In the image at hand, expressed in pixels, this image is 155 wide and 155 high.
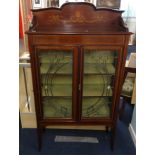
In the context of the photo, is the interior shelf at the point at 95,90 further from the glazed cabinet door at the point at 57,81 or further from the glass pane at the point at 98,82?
the glazed cabinet door at the point at 57,81

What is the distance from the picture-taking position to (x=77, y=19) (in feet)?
5.19

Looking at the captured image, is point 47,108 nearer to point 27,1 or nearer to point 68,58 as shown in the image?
point 68,58

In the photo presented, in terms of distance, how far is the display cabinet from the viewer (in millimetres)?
1399

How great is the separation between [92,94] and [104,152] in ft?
2.32

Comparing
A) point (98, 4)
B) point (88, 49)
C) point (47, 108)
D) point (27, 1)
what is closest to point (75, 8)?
point (88, 49)

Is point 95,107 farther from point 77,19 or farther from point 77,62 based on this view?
point 77,19

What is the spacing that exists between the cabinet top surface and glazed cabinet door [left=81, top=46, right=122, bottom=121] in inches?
9.7

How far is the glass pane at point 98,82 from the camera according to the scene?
1553 millimetres

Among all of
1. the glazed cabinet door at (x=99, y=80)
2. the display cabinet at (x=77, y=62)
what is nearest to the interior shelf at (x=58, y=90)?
the display cabinet at (x=77, y=62)

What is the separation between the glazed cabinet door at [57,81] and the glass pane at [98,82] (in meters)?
0.14

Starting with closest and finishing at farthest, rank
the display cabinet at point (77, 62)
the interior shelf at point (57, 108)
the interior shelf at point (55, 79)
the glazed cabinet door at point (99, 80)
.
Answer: the display cabinet at point (77, 62)
the glazed cabinet door at point (99, 80)
the interior shelf at point (55, 79)
the interior shelf at point (57, 108)

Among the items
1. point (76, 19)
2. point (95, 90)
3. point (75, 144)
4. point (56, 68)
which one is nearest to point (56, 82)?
point (56, 68)

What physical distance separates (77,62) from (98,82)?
37cm

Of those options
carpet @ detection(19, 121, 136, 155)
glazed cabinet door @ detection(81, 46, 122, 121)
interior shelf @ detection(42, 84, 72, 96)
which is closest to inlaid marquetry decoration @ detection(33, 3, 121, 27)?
glazed cabinet door @ detection(81, 46, 122, 121)
